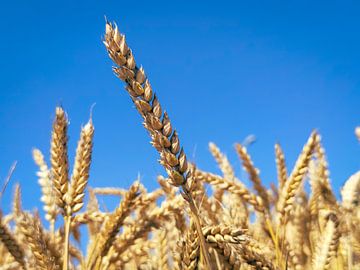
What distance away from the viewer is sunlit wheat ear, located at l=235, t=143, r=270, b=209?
2.93 meters

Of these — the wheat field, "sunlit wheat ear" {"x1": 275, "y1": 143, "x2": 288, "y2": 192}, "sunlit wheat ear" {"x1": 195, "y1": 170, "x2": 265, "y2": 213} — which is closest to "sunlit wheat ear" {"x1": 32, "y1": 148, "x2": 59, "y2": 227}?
the wheat field

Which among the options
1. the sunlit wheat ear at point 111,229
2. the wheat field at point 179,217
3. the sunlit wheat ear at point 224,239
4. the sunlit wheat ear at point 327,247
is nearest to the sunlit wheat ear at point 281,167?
the wheat field at point 179,217

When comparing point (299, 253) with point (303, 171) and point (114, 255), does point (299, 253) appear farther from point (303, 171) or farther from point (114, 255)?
point (114, 255)

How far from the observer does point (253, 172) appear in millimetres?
3006

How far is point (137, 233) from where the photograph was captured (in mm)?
2326

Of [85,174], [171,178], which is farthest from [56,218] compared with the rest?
[171,178]

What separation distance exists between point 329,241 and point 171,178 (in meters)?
1.22

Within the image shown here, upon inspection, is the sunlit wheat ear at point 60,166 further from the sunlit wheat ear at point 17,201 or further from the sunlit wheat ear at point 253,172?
the sunlit wheat ear at point 17,201

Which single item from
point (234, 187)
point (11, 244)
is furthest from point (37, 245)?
point (234, 187)

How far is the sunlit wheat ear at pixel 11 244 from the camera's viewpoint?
2252 mm

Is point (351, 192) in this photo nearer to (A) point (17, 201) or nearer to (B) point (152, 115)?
(B) point (152, 115)

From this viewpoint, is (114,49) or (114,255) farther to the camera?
(114,255)

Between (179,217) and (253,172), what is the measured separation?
784 millimetres

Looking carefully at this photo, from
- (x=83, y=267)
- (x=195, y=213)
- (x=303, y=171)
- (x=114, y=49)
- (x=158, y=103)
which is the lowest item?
(x=195, y=213)
